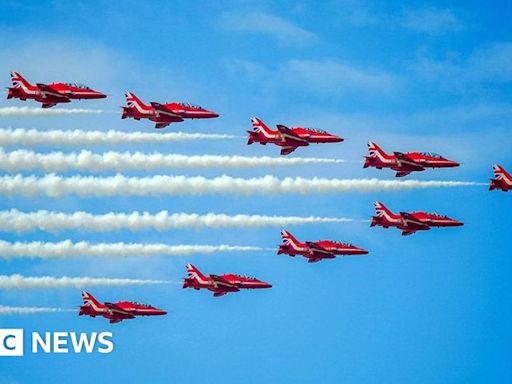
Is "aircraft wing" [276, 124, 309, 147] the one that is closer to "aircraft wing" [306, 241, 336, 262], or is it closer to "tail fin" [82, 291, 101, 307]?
"aircraft wing" [306, 241, 336, 262]

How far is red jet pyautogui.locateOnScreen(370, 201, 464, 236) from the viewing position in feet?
387

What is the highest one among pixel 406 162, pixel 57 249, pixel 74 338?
pixel 406 162

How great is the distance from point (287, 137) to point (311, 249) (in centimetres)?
1323

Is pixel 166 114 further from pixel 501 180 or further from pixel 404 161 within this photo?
pixel 501 180

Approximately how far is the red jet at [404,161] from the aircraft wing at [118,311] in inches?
1266

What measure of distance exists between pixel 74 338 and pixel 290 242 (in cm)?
2396

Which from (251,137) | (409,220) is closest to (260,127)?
(251,137)

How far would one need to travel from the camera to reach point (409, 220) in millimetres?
118250

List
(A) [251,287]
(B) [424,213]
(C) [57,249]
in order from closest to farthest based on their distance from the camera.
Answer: (C) [57,249]
(B) [424,213]
(A) [251,287]

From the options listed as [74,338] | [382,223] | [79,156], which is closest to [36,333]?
[74,338]

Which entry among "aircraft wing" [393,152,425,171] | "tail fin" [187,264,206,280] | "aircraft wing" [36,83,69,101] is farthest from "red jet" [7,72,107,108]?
"aircraft wing" [393,152,425,171]

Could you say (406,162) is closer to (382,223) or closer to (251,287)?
(382,223)

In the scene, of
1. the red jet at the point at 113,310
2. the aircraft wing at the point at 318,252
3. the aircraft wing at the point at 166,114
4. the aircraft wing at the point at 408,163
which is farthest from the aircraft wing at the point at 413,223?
the red jet at the point at 113,310

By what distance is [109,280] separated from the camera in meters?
115
